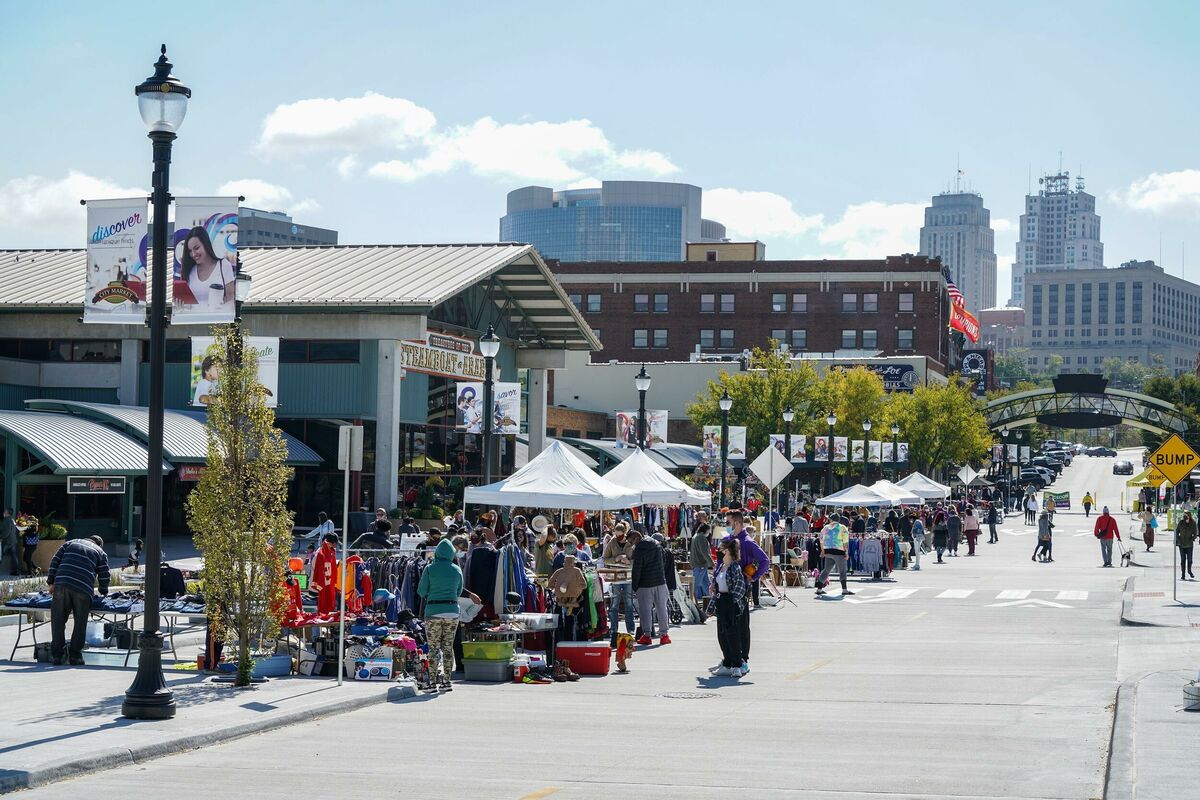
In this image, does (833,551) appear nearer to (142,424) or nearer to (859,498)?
(859,498)

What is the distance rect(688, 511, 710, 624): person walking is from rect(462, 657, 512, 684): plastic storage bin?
26.2 ft

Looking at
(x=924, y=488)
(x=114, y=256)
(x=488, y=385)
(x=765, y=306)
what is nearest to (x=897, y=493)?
(x=924, y=488)

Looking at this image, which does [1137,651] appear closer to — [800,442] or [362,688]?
[362,688]

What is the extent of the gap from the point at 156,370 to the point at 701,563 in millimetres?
13163

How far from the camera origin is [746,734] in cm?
1374

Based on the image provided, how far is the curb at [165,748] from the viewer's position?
10.9 meters

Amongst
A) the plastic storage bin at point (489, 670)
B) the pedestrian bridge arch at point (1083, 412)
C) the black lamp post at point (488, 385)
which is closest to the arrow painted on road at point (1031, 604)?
the black lamp post at point (488, 385)

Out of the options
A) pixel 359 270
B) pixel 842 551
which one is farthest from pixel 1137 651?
pixel 359 270

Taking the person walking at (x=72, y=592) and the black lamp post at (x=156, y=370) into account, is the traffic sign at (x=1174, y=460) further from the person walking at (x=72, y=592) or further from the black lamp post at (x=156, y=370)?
the black lamp post at (x=156, y=370)

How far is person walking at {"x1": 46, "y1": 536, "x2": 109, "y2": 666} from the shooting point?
1764cm

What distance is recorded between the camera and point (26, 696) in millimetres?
14938

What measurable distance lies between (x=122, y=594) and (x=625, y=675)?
6.77 meters

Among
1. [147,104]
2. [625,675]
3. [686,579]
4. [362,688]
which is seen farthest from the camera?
[686,579]

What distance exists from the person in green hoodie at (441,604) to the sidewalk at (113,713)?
1.72 ft
